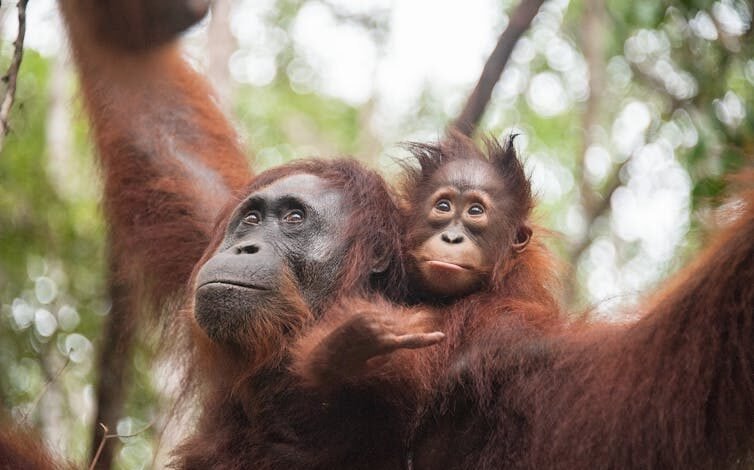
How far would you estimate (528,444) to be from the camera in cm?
407

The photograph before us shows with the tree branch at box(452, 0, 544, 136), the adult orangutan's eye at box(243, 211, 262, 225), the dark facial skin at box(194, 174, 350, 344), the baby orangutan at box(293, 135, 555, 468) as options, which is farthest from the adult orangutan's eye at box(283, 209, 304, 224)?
the tree branch at box(452, 0, 544, 136)

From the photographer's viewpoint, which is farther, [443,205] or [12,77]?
[443,205]

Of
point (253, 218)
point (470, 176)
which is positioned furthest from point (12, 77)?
point (470, 176)

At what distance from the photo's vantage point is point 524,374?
13.5 ft

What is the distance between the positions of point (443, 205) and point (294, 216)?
30.7 inches

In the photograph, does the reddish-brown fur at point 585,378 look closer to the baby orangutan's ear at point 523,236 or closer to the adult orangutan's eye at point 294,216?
the baby orangutan's ear at point 523,236

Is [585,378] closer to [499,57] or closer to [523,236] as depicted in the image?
[523,236]

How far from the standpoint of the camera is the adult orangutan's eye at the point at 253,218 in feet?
15.5

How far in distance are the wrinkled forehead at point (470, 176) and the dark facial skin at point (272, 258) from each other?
2.00 ft

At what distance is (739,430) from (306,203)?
7.00 feet

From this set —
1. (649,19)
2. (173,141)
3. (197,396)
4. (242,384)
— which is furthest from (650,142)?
(242,384)

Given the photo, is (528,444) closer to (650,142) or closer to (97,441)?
(97,441)

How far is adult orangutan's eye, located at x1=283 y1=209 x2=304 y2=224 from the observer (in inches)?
184

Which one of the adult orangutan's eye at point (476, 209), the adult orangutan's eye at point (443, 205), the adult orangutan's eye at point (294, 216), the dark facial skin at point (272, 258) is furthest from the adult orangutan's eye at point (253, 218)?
the adult orangutan's eye at point (476, 209)
